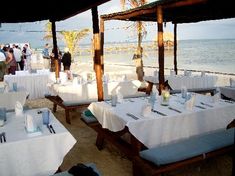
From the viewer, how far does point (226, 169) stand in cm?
421

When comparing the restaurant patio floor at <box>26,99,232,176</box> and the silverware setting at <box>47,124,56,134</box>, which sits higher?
the silverware setting at <box>47,124,56,134</box>

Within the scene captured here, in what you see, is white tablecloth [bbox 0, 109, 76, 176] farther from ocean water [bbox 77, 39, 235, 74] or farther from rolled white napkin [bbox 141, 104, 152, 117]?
ocean water [bbox 77, 39, 235, 74]

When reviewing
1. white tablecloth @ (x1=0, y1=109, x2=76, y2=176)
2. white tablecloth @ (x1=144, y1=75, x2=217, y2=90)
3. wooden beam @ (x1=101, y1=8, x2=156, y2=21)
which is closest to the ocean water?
white tablecloth @ (x1=144, y1=75, x2=217, y2=90)

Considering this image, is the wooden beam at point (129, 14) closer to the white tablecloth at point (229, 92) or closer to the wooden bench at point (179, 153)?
the white tablecloth at point (229, 92)

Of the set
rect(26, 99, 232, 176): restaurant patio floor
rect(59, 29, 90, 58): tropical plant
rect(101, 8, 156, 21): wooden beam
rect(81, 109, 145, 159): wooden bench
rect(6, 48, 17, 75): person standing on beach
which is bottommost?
rect(26, 99, 232, 176): restaurant patio floor

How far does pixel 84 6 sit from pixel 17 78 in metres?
4.48

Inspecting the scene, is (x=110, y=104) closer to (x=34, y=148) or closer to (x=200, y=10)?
(x=34, y=148)

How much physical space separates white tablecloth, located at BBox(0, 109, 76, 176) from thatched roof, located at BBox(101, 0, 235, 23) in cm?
414

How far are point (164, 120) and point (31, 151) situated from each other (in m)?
1.84

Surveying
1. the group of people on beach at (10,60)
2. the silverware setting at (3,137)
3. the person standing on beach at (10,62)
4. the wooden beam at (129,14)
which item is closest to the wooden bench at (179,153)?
the silverware setting at (3,137)

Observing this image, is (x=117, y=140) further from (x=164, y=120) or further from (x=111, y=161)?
(x=164, y=120)

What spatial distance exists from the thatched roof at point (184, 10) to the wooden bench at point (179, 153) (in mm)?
3232

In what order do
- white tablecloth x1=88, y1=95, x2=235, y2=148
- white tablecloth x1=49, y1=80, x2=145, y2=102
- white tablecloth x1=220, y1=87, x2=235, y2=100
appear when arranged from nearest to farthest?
white tablecloth x1=88, y1=95, x2=235, y2=148, white tablecloth x1=220, y1=87, x2=235, y2=100, white tablecloth x1=49, y1=80, x2=145, y2=102

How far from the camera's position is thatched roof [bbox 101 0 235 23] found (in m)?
6.46
